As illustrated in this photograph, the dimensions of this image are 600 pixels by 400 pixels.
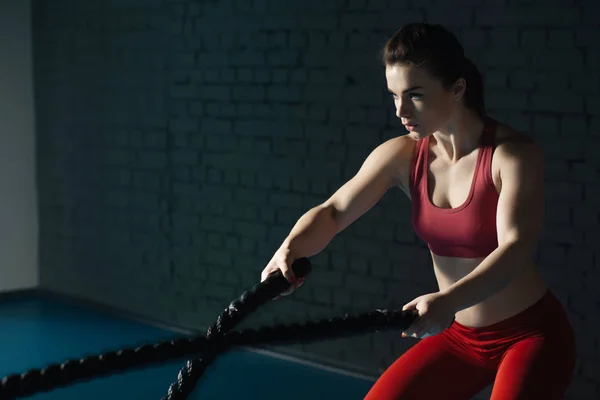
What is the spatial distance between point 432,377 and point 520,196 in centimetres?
46

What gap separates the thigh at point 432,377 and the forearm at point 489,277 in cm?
30

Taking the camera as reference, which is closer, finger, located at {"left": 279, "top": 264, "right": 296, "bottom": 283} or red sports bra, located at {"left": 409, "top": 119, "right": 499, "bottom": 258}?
finger, located at {"left": 279, "top": 264, "right": 296, "bottom": 283}

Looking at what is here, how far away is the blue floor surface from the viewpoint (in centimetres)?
423

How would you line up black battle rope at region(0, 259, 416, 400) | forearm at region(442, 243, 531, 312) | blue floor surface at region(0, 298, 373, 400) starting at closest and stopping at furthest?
black battle rope at region(0, 259, 416, 400) < forearm at region(442, 243, 531, 312) < blue floor surface at region(0, 298, 373, 400)

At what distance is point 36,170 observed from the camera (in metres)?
6.13

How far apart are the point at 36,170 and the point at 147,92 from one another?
122cm

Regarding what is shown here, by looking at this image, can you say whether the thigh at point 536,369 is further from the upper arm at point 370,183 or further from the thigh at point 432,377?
the upper arm at point 370,183

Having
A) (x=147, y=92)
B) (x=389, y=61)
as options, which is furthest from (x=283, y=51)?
(x=389, y=61)

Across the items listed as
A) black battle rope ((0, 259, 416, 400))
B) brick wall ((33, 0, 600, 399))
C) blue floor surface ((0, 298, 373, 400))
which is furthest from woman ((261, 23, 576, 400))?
blue floor surface ((0, 298, 373, 400))

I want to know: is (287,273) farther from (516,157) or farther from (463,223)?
(516,157)

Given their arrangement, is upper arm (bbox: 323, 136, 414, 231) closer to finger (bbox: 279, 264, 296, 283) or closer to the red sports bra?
the red sports bra

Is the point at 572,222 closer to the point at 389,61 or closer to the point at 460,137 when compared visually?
the point at 460,137

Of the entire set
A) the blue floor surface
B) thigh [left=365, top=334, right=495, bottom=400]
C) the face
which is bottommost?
the blue floor surface

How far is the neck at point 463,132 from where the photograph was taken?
84.6 inches
